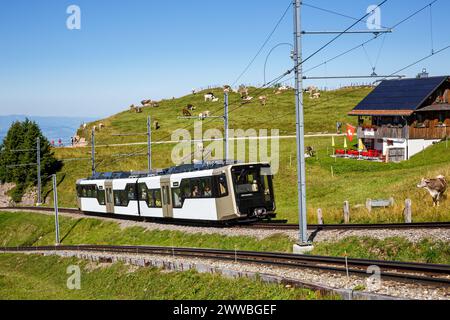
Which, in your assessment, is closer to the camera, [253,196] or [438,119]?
[253,196]

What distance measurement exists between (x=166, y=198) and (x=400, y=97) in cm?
3122

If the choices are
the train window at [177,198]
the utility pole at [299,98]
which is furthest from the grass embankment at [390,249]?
the train window at [177,198]

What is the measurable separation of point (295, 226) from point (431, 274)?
10782mm

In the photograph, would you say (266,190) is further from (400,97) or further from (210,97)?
(210,97)

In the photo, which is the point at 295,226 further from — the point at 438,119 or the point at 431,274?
the point at 438,119

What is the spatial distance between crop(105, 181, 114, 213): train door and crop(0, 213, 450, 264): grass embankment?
1090 millimetres

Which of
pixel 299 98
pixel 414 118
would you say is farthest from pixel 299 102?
pixel 414 118

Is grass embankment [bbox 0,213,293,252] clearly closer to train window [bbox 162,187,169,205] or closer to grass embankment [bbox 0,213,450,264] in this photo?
grass embankment [bbox 0,213,450,264]

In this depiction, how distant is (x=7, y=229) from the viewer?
47188 mm

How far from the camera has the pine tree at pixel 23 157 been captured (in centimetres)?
6216

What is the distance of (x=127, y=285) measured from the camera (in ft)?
67.1

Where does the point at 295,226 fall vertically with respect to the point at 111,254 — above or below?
above
